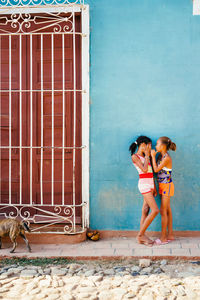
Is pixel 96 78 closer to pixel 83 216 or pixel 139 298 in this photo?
pixel 83 216

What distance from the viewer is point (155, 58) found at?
502 centimetres

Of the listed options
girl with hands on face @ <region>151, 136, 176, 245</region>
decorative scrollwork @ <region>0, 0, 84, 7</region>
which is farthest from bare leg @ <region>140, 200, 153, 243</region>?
decorative scrollwork @ <region>0, 0, 84, 7</region>

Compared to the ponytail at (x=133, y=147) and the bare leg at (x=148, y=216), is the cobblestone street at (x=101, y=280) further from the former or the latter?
the ponytail at (x=133, y=147)

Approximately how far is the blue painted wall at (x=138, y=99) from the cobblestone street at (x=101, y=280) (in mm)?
922

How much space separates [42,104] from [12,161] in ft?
3.17

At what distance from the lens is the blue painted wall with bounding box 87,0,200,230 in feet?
16.4

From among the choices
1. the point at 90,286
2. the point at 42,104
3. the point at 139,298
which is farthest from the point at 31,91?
the point at 139,298

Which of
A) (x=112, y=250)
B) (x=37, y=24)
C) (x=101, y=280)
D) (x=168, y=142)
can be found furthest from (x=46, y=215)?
(x=37, y=24)

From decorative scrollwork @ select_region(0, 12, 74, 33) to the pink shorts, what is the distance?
226 centimetres

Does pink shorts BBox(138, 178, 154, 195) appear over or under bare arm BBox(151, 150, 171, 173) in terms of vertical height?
under

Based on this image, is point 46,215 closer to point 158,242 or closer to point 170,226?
point 158,242

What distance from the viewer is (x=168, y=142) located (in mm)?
4855

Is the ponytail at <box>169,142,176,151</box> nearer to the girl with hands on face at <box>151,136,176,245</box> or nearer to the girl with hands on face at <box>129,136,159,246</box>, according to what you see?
the girl with hands on face at <box>151,136,176,245</box>

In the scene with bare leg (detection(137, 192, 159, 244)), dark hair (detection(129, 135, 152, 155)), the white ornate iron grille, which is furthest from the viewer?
the white ornate iron grille
